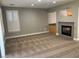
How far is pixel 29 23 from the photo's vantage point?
759cm

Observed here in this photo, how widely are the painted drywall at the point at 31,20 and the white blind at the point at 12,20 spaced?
0.25m

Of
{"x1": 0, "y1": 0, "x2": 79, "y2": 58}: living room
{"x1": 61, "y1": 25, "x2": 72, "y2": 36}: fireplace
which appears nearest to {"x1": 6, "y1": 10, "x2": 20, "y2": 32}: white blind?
{"x1": 0, "y1": 0, "x2": 79, "y2": 58}: living room

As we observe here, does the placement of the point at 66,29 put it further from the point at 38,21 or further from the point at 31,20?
the point at 31,20

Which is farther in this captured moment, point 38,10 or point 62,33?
point 38,10

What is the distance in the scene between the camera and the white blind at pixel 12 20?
6.69m

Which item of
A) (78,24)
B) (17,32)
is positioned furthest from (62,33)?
(17,32)

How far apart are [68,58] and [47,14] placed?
6134mm

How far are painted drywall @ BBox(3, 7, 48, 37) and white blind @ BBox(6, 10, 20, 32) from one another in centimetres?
25

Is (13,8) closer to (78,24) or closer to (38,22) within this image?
(38,22)

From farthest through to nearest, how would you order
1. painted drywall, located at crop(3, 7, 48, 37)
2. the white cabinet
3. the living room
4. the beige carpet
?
the white cabinet → painted drywall, located at crop(3, 7, 48, 37) → the living room → the beige carpet

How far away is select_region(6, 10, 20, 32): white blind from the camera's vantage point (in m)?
6.69

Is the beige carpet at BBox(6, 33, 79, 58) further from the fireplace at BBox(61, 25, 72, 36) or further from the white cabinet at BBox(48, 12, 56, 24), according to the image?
the white cabinet at BBox(48, 12, 56, 24)

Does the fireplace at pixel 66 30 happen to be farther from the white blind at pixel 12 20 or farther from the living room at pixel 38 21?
the white blind at pixel 12 20

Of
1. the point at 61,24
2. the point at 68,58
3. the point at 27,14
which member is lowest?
the point at 68,58
